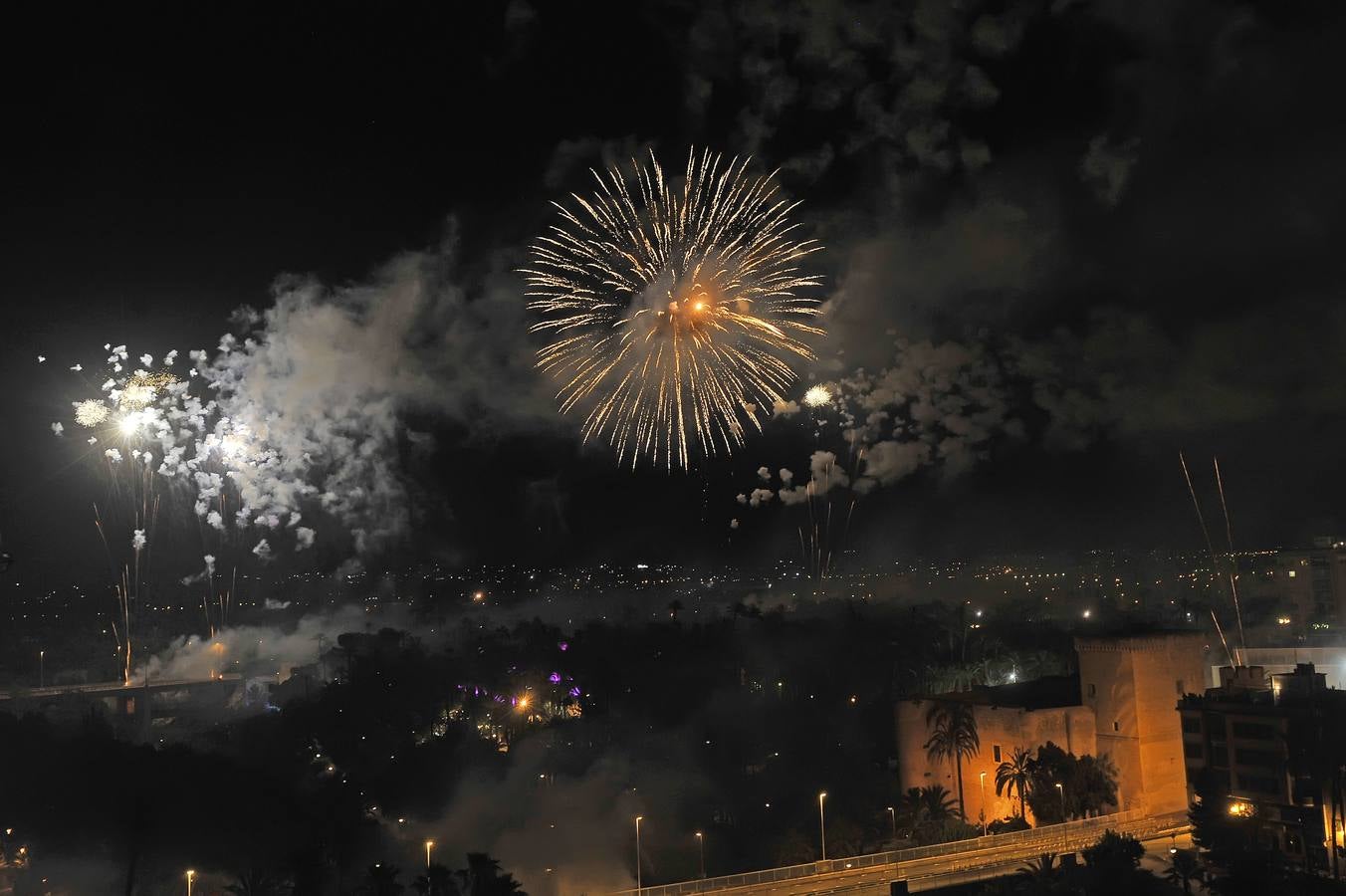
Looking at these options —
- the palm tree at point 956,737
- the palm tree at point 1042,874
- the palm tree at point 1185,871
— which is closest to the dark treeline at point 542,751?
the palm tree at point 956,737

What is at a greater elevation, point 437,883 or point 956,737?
point 956,737

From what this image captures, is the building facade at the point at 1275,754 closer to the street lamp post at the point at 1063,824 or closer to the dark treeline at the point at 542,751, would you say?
the street lamp post at the point at 1063,824

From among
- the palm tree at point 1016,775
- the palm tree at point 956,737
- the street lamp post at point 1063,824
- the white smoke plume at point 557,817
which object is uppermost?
→ the palm tree at point 956,737

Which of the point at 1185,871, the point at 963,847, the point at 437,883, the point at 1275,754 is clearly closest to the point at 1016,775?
the point at 963,847

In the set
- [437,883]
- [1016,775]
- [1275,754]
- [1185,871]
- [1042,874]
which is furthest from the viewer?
[1016,775]

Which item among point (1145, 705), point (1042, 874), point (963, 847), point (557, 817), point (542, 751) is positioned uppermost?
point (1145, 705)

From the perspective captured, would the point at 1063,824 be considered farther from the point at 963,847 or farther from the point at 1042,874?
the point at 1042,874
